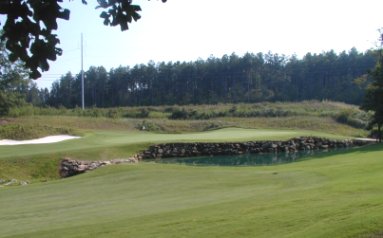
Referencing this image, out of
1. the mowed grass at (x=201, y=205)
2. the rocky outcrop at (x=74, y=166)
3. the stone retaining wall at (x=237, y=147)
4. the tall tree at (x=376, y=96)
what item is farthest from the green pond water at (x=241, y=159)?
the mowed grass at (x=201, y=205)

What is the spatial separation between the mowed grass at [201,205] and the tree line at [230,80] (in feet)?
301

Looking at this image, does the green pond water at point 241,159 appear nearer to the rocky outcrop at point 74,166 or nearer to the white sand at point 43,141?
the rocky outcrop at point 74,166

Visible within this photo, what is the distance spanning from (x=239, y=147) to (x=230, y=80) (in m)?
87.7

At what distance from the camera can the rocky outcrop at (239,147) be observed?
128 ft

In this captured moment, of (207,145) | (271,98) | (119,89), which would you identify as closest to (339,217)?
(207,145)

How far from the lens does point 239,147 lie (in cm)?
4147

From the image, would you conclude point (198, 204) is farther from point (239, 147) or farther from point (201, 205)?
point (239, 147)

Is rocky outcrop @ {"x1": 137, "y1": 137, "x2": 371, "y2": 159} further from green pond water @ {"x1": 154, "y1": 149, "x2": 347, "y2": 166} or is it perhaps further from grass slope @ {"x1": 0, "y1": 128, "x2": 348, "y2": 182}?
green pond water @ {"x1": 154, "y1": 149, "x2": 347, "y2": 166}

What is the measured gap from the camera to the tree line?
117188 millimetres

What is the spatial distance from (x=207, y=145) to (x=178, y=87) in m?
88.3

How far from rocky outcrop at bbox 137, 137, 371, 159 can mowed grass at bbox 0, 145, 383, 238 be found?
17467 millimetres

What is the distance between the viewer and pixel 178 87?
128 m

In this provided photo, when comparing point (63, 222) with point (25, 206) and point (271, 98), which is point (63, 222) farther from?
point (271, 98)

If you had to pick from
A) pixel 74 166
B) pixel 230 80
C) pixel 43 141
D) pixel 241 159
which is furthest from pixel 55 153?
pixel 230 80
